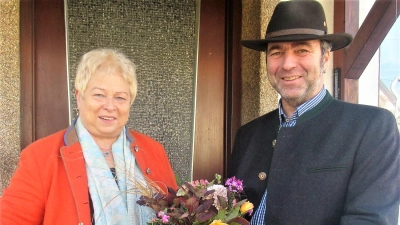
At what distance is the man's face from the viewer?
1.66 meters

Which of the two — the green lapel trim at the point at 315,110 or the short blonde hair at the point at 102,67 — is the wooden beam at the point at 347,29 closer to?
the green lapel trim at the point at 315,110

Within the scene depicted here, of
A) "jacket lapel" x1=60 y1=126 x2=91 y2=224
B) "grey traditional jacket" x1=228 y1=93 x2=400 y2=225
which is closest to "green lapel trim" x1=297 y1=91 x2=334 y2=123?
"grey traditional jacket" x1=228 y1=93 x2=400 y2=225

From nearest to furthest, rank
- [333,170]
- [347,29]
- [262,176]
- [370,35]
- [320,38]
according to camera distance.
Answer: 1. [333,170]
2. [320,38]
3. [262,176]
4. [370,35]
5. [347,29]

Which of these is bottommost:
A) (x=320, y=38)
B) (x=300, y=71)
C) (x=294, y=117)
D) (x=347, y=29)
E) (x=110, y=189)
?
(x=110, y=189)

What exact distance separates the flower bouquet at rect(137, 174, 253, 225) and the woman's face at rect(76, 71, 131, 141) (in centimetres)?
43

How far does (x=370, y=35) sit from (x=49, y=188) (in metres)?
1.67

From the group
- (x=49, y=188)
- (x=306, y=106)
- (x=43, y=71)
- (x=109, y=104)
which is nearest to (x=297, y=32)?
(x=306, y=106)

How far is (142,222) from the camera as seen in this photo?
1743 millimetres

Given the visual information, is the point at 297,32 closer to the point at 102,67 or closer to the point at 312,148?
the point at 312,148

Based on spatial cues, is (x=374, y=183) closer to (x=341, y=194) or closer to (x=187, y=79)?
(x=341, y=194)

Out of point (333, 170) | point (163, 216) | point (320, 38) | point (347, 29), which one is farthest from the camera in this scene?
point (347, 29)

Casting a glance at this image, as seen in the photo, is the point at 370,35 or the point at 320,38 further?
the point at 370,35

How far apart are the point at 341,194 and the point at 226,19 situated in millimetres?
1469

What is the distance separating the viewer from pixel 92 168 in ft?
5.67
